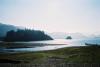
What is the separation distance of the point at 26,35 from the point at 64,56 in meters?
0.94

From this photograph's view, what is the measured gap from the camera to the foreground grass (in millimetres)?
4727

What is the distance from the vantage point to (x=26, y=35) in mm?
4918

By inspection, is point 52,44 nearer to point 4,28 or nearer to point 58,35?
point 58,35

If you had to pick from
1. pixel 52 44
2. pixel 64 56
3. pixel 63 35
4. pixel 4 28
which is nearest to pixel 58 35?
pixel 63 35

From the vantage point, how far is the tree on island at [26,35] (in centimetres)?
486

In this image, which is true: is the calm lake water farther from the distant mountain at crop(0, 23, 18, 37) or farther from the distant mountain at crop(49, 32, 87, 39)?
the distant mountain at crop(0, 23, 18, 37)

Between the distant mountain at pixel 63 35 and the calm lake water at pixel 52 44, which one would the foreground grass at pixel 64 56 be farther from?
the distant mountain at pixel 63 35

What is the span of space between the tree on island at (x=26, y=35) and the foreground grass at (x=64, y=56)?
0.32 m

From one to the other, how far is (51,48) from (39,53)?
0.91 ft

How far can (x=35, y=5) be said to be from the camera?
4.93 meters

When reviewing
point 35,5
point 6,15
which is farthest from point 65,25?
point 6,15

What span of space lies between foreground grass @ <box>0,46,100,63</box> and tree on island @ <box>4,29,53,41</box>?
32 centimetres

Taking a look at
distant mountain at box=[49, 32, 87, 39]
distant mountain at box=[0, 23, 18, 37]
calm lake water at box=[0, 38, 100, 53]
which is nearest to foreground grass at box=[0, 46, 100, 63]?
calm lake water at box=[0, 38, 100, 53]

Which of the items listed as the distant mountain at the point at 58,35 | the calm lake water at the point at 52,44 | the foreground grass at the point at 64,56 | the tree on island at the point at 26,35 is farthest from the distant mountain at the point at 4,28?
the distant mountain at the point at 58,35
